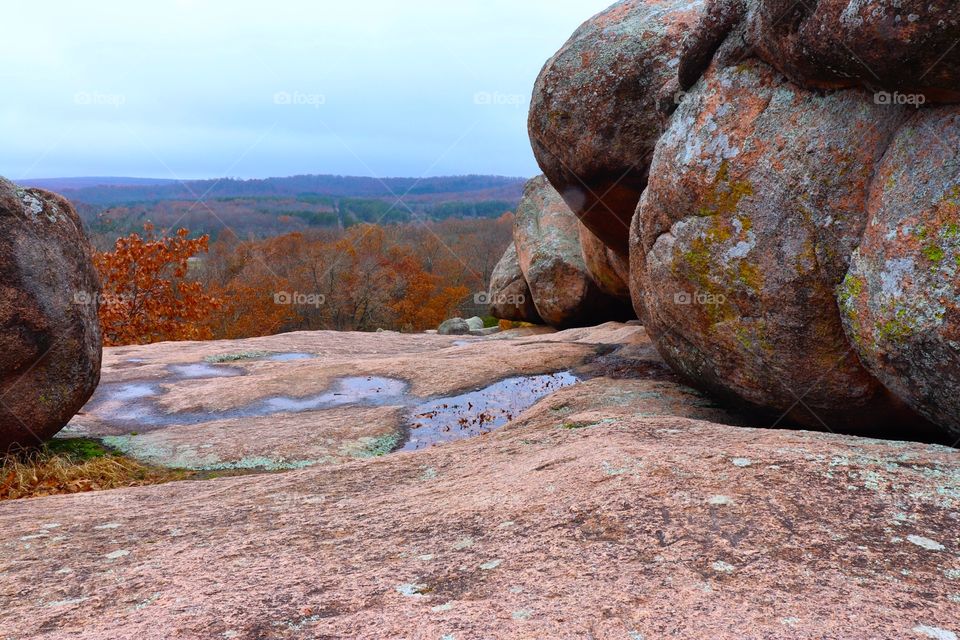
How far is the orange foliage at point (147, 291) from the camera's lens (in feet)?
80.5

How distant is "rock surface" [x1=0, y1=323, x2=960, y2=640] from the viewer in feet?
8.58

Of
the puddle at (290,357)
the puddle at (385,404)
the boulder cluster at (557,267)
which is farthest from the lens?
the boulder cluster at (557,267)

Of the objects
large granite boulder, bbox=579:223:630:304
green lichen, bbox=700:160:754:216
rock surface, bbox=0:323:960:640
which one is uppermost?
green lichen, bbox=700:160:754:216

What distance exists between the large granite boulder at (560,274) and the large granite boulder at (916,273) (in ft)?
43.8

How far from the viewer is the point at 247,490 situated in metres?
5.23

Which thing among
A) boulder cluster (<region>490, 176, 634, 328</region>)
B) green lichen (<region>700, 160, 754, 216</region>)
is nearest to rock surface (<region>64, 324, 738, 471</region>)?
green lichen (<region>700, 160, 754, 216</region>)

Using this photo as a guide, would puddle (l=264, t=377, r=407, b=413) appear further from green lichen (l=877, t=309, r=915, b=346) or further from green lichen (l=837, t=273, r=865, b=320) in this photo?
green lichen (l=877, t=309, r=915, b=346)

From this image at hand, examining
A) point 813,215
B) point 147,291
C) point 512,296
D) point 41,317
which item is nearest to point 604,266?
point 512,296

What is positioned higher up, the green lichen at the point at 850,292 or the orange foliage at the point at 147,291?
the green lichen at the point at 850,292

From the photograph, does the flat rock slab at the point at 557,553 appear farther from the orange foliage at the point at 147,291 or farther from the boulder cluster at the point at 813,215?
the orange foliage at the point at 147,291

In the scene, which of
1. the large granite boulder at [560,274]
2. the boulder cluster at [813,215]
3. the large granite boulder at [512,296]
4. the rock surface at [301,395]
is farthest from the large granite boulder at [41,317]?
the large granite boulder at [512,296]

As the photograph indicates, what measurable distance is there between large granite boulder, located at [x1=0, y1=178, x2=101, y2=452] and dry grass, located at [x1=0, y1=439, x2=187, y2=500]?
251 mm

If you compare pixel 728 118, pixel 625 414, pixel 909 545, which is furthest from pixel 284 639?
pixel 728 118

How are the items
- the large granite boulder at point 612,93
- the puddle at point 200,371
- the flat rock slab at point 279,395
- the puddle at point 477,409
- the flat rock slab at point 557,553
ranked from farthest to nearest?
the puddle at point 200,371, the large granite boulder at point 612,93, the puddle at point 477,409, the flat rock slab at point 279,395, the flat rock slab at point 557,553
